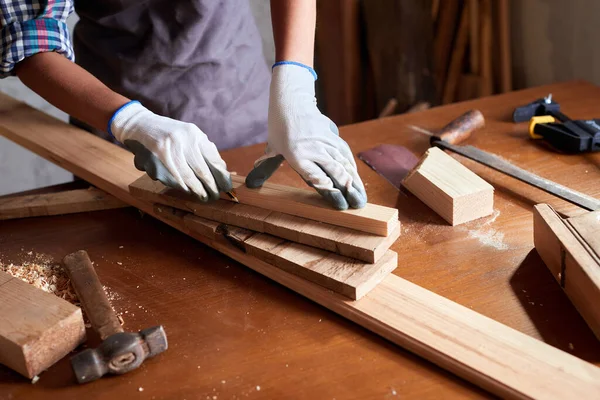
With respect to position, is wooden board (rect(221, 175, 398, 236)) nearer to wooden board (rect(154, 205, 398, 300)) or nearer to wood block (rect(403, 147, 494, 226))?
wooden board (rect(154, 205, 398, 300))

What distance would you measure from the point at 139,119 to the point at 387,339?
0.89 metres

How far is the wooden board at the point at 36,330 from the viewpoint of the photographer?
1.25 m

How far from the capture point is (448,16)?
11.8ft

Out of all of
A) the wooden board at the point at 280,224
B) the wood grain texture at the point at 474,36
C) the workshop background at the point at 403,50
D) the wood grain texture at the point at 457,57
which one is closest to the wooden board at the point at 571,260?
the wooden board at the point at 280,224

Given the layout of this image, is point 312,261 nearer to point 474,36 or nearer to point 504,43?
point 504,43

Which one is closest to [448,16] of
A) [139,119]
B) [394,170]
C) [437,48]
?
[437,48]

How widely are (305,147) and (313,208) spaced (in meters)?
0.17

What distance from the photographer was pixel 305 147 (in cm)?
159

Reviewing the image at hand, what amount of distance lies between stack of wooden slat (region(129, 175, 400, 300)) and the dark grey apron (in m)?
0.63

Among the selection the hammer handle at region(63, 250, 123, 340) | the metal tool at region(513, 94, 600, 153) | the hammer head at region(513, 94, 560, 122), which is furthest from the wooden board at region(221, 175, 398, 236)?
Answer: the hammer head at region(513, 94, 560, 122)

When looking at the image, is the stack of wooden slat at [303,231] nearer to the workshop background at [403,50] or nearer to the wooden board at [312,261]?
the wooden board at [312,261]

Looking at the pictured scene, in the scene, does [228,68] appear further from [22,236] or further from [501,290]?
[501,290]

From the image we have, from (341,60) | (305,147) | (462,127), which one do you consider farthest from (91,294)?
(341,60)

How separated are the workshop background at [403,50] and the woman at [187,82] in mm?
1527
